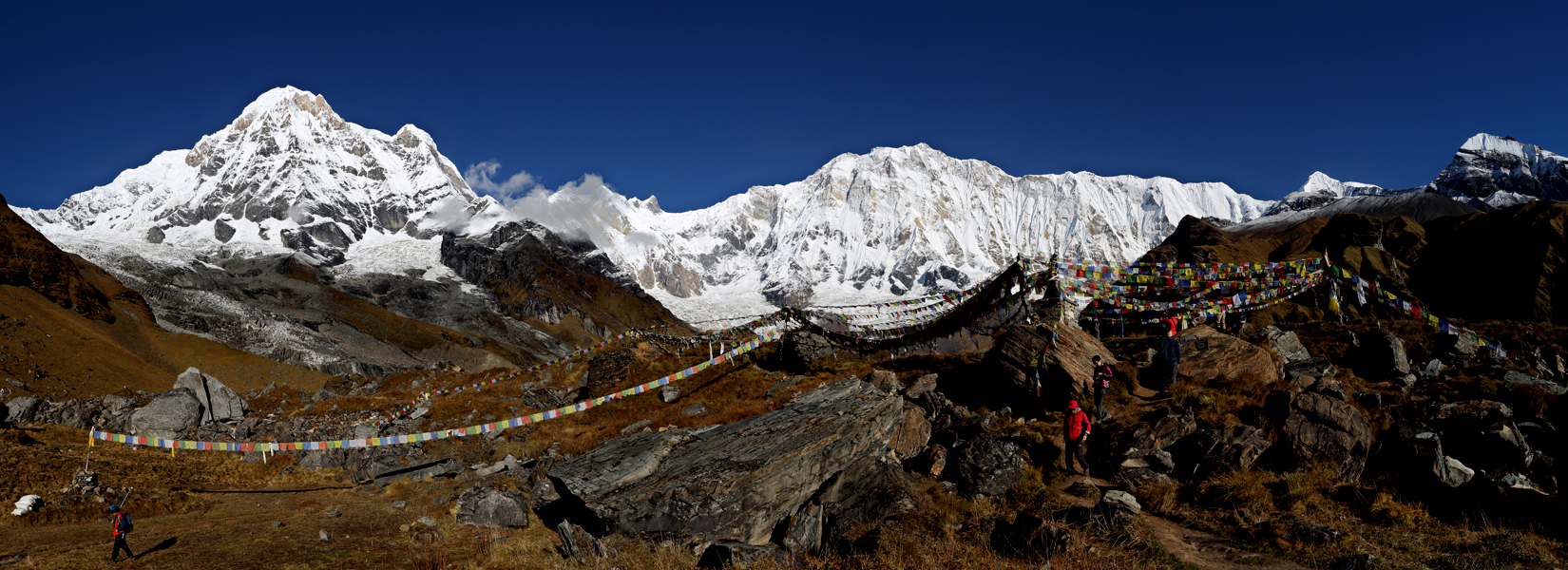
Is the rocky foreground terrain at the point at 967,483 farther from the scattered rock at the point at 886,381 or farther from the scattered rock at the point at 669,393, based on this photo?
the scattered rock at the point at 669,393

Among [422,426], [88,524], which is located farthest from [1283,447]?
[422,426]

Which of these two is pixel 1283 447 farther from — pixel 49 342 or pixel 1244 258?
pixel 1244 258

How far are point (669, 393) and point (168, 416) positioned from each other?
2311 cm

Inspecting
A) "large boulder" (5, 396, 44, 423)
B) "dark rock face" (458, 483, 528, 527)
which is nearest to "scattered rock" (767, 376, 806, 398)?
"dark rock face" (458, 483, 528, 527)

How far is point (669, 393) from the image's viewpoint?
30125 millimetres

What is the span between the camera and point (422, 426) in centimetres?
3122

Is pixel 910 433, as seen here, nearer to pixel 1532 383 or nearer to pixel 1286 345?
pixel 1532 383

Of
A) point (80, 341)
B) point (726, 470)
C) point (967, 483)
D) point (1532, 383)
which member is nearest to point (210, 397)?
point (726, 470)

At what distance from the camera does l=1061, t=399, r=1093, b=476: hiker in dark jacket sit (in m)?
15.2

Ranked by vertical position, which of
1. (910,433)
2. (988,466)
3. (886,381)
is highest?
(886,381)

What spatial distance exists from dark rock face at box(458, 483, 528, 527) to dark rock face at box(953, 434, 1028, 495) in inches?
395

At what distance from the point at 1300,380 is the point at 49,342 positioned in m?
109

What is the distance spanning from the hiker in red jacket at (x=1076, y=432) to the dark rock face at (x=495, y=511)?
Answer: 40.9 feet

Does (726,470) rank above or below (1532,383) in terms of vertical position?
below
